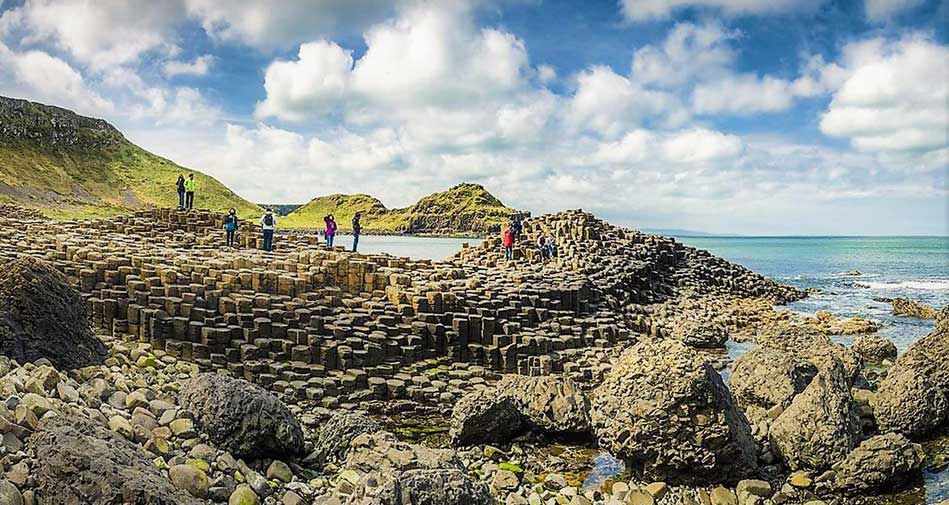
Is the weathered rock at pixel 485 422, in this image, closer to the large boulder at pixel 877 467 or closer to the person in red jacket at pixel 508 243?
the large boulder at pixel 877 467

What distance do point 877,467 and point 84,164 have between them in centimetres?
6927

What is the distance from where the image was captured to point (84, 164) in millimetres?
61969

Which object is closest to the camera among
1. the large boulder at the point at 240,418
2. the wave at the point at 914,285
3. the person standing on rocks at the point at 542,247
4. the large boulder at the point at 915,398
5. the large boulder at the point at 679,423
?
the large boulder at the point at 240,418

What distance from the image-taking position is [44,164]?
187 ft

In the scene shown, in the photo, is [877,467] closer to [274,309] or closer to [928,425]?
[928,425]

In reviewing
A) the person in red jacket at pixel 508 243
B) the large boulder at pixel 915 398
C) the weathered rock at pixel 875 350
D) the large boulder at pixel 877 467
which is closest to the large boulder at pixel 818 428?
the large boulder at pixel 877 467

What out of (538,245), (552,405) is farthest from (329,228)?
(552,405)

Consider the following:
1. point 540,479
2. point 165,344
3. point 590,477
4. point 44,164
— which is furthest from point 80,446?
point 44,164

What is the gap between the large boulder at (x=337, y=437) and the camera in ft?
20.7

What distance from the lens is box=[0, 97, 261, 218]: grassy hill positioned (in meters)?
53.8

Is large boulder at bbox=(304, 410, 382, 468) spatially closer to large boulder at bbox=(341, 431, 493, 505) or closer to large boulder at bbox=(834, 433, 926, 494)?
large boulder at bbox=(341, 431, 493, 505)

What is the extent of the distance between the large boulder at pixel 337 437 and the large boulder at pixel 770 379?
15.6 feet

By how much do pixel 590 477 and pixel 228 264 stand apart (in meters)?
7.55

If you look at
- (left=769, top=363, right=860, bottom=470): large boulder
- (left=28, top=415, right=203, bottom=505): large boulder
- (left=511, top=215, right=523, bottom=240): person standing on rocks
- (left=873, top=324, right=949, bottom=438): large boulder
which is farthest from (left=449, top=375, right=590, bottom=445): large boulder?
(left=511, top=215, right=523, bottom=240): person standing on rocks
